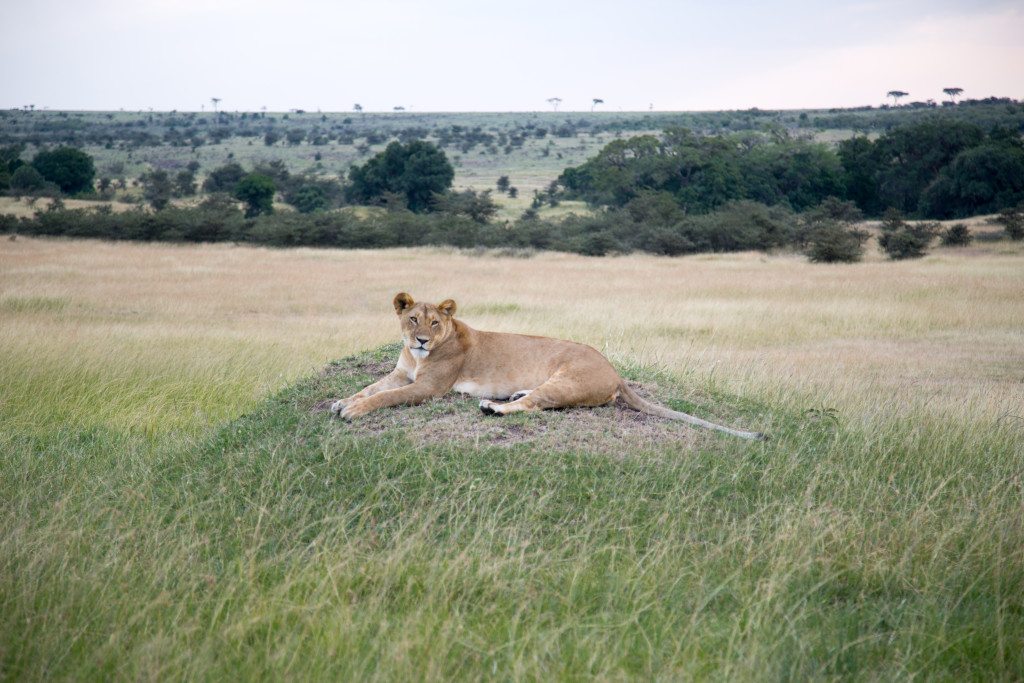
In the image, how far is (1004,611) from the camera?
512cm

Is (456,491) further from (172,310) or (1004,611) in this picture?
(172,310)

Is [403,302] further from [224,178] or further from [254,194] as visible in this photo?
[224,178]

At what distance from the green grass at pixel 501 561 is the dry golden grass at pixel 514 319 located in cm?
293

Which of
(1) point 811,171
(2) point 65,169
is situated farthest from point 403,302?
(2) point 65,169

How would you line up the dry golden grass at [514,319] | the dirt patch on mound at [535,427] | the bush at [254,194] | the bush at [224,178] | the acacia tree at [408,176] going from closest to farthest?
the dirt patch on mound at [535,427] → the dry golden grass at [514,319] → the bush at [254,194] → the acacia tree at [408,176] → the bush at [224,178]

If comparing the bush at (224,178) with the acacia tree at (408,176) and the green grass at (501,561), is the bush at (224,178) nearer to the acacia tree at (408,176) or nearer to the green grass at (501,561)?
the acacia tree at (408,176)

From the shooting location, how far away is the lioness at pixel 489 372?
7.90m

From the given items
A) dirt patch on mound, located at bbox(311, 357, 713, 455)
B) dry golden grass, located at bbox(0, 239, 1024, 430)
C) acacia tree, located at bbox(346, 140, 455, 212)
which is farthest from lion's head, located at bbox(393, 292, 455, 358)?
acacia tree, located at bbox(346, 140, 455, 212)

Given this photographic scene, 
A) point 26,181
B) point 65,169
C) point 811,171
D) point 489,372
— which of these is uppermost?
point 489,372

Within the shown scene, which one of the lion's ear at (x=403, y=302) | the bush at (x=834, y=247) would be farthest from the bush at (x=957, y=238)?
the lion's ear at (x=403, y=302)

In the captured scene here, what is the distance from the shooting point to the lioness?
7.90m

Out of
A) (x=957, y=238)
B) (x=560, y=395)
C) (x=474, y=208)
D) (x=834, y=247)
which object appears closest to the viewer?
(x=560, y=395)

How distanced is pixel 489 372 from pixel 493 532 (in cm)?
286

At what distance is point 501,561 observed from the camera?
521 centimetres
